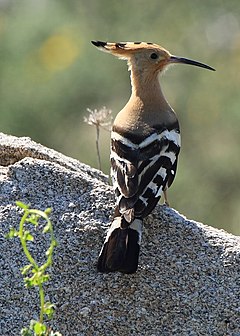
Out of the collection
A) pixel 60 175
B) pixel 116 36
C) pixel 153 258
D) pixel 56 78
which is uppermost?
pixel 116 36

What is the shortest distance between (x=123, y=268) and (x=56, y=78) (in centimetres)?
954

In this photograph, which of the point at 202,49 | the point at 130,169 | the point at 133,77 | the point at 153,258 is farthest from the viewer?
the point at 202,49

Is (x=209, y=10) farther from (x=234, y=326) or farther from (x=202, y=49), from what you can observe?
(x=234, y=326)

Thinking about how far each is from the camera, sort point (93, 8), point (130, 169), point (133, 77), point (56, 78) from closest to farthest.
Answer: point (130, 169)
point (133, 77)
point (56, 78)
point (93, 8)

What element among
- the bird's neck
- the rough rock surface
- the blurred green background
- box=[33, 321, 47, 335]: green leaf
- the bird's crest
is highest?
the blurred green background

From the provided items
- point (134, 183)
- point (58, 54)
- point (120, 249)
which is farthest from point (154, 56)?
point (58, 54)

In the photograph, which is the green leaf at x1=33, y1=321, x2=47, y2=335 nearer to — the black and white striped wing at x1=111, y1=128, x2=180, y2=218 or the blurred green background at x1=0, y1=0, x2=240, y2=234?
the black and white striped wing at x1=111, y1=128, x2=180, y2=218

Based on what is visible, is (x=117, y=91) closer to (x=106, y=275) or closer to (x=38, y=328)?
(x=106, y=275)

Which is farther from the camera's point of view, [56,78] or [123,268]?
[56,78]

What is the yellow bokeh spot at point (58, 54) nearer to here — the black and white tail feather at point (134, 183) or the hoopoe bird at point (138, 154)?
the hoopoe bird at point (138, 154)

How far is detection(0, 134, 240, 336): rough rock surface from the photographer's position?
12.6 feet

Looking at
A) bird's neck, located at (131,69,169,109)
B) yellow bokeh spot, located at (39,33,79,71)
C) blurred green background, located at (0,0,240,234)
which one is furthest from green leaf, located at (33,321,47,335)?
yellow bokeh spot, located at (39,33,79,71)

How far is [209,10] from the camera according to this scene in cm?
1567

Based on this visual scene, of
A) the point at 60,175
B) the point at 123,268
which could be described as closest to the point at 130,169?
the point at 60,175
